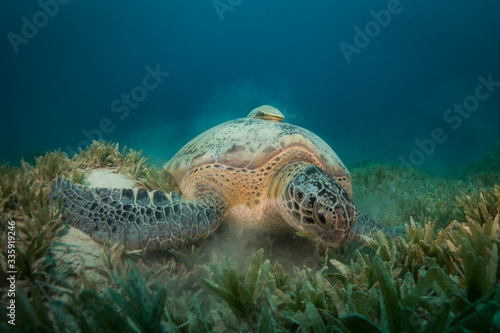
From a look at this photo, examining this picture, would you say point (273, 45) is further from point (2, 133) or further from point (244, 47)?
point (2, 133)

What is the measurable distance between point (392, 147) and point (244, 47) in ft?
252

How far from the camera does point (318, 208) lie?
207cm

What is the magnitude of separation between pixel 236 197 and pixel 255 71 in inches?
3985

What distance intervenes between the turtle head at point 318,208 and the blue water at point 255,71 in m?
44.3

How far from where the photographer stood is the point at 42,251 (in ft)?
4.76

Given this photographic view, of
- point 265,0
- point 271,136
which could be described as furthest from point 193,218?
point 265,0

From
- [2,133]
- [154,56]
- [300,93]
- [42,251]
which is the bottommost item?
[42,251]

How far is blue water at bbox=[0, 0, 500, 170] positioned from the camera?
5541cm

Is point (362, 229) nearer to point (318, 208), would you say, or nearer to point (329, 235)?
point (329, 235)

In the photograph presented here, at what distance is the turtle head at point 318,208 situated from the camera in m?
2.03
